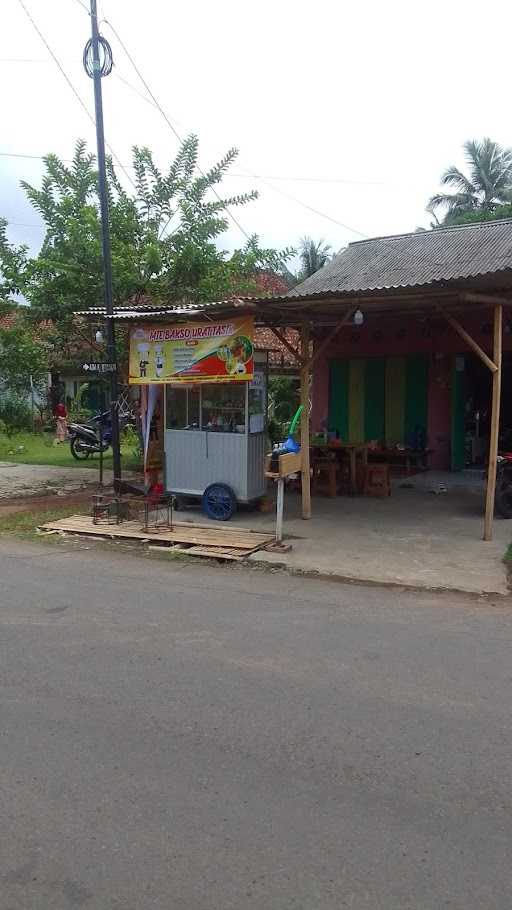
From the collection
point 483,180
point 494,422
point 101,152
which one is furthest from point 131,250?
point 483,180

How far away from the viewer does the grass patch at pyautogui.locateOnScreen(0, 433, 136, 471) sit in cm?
1777

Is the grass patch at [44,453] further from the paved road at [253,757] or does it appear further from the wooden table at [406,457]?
the paved road at [253,757]

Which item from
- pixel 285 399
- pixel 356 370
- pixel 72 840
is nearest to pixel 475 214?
pixel 285 399

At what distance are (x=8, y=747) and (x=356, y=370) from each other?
41.3ft

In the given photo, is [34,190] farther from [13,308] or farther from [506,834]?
[506,834]

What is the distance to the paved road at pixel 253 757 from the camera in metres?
2.81

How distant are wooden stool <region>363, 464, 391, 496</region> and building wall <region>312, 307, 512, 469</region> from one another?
8.37 ft

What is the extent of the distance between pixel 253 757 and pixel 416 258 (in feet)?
44.8

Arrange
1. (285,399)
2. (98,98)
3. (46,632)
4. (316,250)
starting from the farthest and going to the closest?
→ (316,250), (285,399), (98,98), (46,632)

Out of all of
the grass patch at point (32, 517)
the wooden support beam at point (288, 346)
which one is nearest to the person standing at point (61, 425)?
the grass patch at point (32, 517)

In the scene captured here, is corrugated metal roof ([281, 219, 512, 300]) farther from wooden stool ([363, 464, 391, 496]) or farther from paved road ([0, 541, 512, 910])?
paved road ([0, 541, 512, 910])

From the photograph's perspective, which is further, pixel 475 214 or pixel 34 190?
pixel 475 214

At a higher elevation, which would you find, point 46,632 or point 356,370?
point 356,370

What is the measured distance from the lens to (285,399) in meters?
21.1
